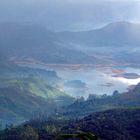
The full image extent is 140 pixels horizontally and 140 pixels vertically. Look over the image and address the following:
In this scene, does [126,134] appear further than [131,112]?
No

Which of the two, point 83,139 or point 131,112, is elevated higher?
point 131,112

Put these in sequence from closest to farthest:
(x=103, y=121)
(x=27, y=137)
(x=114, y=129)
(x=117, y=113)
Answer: (x=114, y=129) < (x=103, y=121) < (x=27, y=137) < (x=117, y=113)

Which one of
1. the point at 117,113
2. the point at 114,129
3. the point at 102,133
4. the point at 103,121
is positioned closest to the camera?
the point at 102,133

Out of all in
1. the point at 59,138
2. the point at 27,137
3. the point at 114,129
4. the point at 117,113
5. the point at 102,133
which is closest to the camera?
the point at 59,138

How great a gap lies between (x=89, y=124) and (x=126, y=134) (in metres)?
7.73

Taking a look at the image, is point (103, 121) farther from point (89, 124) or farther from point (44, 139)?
point (44, 139)

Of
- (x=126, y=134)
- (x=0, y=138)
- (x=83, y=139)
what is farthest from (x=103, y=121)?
(x=83, y=139)

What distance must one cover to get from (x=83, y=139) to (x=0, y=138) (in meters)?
86.4

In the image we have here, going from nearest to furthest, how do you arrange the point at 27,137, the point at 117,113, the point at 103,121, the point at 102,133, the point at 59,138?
the point at 59,138, the point at 102,133, the point at 103,121, the point at 27,137, the point at 117,113

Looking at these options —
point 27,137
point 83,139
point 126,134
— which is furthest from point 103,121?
point 83,139

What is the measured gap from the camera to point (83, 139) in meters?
7.61

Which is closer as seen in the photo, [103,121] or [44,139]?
[44,139]

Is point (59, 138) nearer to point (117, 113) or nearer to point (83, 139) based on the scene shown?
point (83, 139)

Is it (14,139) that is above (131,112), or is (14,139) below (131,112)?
below
